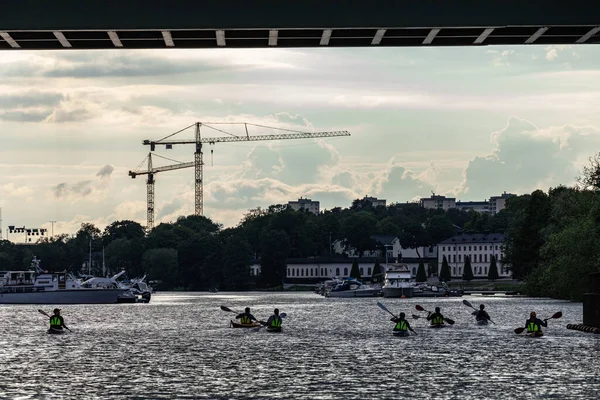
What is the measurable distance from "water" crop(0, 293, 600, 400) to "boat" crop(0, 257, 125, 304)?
260 ft

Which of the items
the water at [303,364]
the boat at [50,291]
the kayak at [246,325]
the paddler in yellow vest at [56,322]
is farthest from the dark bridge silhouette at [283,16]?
the boat at [50,291]

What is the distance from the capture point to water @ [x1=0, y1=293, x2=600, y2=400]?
40.0 m

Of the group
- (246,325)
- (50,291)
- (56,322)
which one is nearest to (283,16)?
(246,325)

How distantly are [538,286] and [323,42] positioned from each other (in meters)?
133

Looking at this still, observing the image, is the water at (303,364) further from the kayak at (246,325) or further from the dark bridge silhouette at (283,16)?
the dark bridge silhouette at (283,16)

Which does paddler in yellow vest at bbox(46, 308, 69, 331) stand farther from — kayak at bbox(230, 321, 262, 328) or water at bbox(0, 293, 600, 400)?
kayak at bbox(230, 321, 262, 328)

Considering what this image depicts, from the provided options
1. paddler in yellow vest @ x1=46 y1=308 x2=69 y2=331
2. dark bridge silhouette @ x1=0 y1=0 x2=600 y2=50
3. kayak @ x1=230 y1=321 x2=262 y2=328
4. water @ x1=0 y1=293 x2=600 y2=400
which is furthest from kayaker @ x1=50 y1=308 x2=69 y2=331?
dark bridge silhouette @ x1=0 y1=0 x2=600 y2=50

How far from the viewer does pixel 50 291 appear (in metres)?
169

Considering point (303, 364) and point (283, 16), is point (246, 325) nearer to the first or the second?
point (303, 364)

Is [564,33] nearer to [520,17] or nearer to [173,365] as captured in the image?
[520,17]

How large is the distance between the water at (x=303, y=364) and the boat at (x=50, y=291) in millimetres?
79318

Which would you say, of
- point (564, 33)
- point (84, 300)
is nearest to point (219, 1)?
point (564, 33)

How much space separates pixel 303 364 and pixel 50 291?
122 metres

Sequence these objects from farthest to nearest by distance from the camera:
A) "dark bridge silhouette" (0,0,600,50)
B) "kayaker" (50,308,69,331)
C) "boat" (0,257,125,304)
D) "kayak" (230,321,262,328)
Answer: "boat" (0,257,125,304) < "kayak" (230,321,262,328) < "kayaker" (50,308,69,331) < "dark bridge silhouette" (0,0,600,50)
